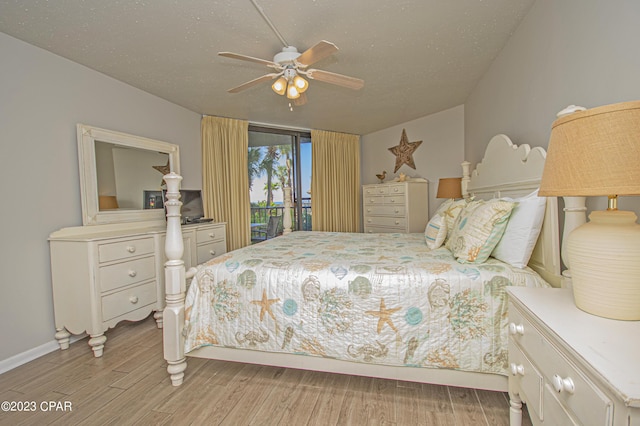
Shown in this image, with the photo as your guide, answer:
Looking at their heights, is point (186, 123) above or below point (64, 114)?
above

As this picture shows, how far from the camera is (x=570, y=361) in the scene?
76cm

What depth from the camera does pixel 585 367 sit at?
688 millimetres

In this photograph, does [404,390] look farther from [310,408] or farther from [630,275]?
[630,275]

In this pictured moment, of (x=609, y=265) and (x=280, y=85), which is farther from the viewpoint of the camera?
(x=280, y=85)

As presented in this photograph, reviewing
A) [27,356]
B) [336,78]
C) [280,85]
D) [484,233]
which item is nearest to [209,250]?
[27,356]

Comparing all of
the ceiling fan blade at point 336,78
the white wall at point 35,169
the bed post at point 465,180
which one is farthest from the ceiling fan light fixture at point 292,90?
the bed post at point 465,180

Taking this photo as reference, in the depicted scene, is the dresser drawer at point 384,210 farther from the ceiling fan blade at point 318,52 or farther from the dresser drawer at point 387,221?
the ceiling fan blade at point 318,52

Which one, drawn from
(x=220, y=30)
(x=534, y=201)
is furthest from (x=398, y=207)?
(x=220, y=30)

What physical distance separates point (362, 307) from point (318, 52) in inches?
61.3

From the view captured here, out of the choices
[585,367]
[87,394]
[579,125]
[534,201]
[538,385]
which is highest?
[579,125]

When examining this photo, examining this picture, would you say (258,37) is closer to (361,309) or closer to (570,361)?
(361,309)

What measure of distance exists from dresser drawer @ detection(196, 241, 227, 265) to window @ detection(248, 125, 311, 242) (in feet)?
2.76

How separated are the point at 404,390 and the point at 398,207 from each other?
270 centimetres

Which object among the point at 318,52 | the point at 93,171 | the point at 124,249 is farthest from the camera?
the point at 93,171
